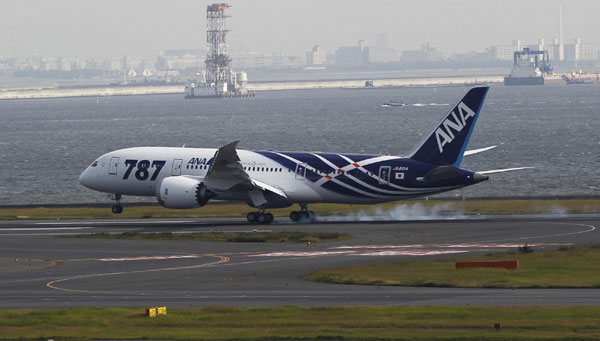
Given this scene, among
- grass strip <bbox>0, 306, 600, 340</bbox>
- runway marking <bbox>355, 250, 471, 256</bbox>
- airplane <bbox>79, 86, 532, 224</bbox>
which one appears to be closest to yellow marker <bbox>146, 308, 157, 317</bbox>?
grass strip <bbox>0, 306, 600, 340</bbox>

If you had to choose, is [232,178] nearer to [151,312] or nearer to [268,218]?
[268,218]

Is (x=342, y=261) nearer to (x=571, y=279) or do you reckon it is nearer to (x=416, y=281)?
(x=416, y=281)

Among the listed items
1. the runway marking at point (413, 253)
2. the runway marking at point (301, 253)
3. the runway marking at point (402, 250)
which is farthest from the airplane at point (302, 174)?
the runway marking at point (301, 253)

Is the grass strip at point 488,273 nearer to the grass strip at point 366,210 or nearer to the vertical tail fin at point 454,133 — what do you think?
the vertical tail fin at point 454,133

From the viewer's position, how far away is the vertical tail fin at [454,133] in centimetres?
6234

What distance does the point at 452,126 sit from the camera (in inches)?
2463

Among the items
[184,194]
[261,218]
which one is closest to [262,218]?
[261,218]

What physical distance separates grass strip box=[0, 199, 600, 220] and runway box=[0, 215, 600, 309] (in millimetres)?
4818

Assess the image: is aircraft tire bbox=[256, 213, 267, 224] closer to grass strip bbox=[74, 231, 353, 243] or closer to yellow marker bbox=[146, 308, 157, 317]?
grass strip bbox=[74, 231, 353, 243]

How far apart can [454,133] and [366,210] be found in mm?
13640

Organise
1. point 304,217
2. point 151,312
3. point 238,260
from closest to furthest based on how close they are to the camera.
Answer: point 151,312 → point 238,260 → point 304,217

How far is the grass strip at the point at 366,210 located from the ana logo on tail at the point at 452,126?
9631 millimetres

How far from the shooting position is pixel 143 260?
166ft

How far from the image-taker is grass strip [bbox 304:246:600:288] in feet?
133
